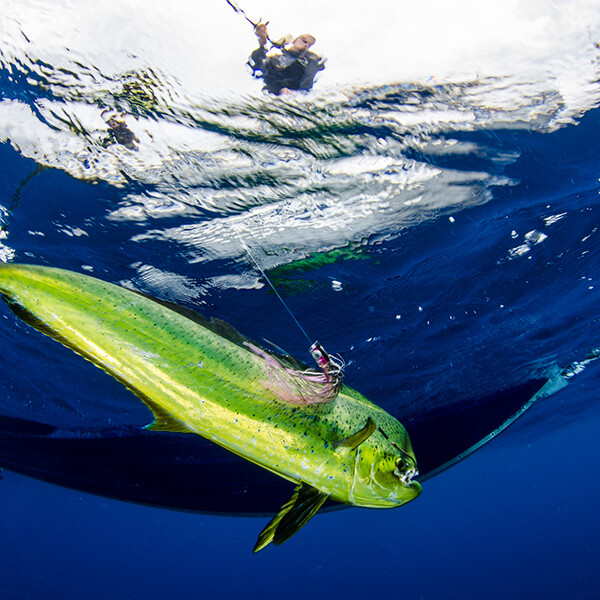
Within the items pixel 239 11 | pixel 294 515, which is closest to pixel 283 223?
pixel 239 11

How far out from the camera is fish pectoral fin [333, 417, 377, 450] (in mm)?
849

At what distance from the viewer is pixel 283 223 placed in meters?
6.89

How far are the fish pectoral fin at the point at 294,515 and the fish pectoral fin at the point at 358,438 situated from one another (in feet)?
0.73

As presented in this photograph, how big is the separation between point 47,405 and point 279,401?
19.8m

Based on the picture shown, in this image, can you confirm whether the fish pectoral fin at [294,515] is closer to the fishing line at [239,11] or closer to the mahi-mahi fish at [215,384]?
the mahi-mahi fish at [215,384]

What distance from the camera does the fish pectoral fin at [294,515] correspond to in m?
1.07

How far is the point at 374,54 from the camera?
4.42 meters

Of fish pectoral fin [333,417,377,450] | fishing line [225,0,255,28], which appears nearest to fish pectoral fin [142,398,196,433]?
fish pectoral fin [333,417,377,450]

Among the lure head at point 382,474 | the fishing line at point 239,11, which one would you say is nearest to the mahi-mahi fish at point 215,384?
the lure head at point 382,474

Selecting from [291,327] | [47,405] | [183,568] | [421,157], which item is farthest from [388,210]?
[183,568]

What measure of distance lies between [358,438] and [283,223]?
6.28 metres

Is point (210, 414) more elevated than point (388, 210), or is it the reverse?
point (388, 210)

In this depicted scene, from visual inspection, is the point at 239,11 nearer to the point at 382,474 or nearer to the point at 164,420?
the point at 164,420

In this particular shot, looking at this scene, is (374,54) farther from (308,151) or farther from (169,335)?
(169,335)
